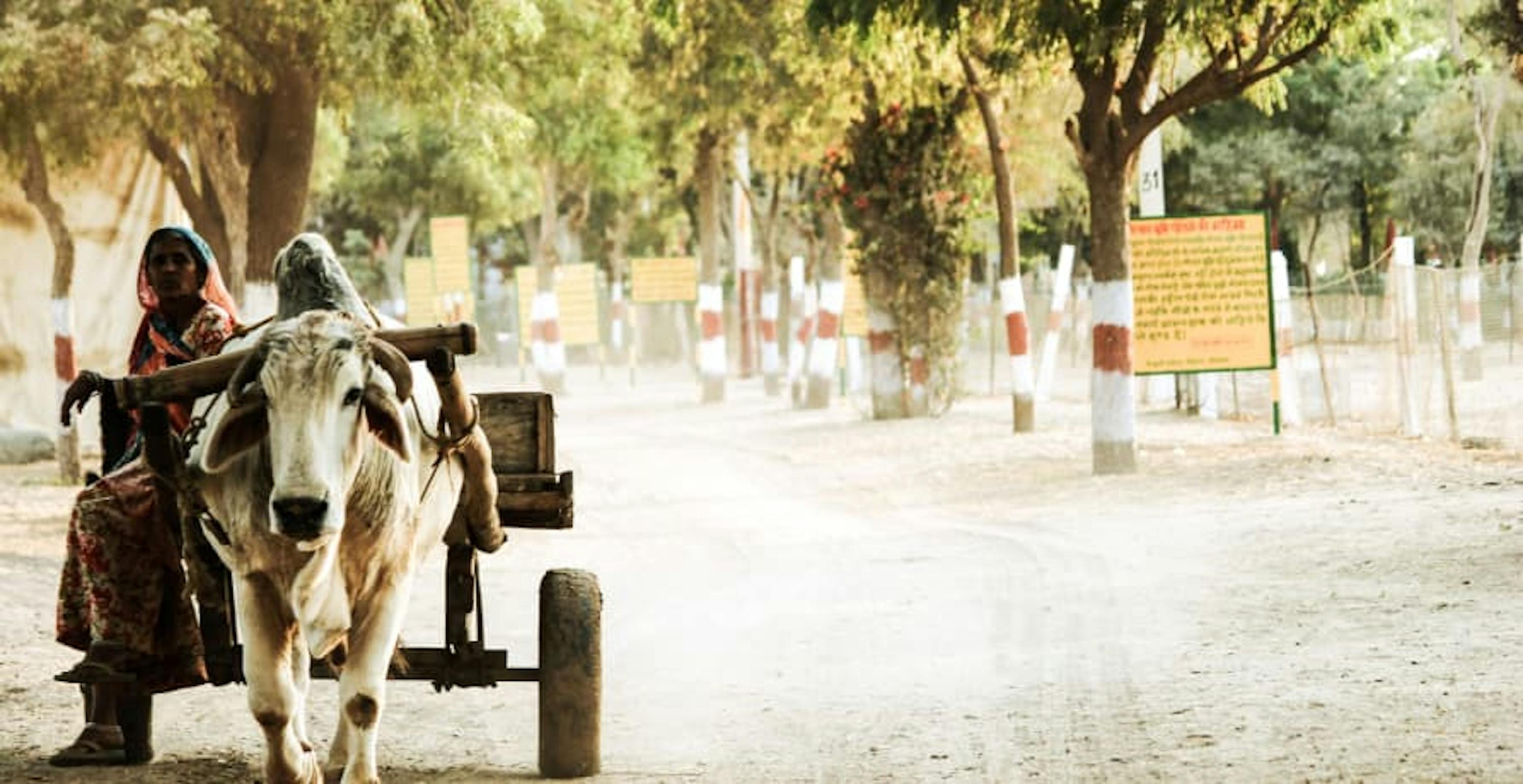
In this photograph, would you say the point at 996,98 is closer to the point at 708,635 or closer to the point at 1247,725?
the point at 708,635

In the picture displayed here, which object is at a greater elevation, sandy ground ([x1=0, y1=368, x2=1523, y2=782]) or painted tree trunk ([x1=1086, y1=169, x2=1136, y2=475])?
painted tree trunk ([x1=1086, y1=169, x2=1136, y2=475])

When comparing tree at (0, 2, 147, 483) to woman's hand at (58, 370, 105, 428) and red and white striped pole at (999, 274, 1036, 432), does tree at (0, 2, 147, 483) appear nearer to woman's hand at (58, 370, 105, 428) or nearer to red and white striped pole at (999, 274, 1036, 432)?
red and white striped pole at (999, 274, 1036, 432)

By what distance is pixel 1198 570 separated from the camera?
492 inches

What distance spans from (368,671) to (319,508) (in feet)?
3.35

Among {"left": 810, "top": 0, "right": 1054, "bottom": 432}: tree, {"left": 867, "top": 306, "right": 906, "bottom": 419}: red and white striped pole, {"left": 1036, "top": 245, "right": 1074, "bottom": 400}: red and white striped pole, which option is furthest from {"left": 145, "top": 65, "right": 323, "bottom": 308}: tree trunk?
{"left": 1036, "top": 245, "right": 1074, "bottom": 400}: red and white striped pole

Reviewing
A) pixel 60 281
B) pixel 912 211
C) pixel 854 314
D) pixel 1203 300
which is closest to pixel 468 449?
pixel 1203 300

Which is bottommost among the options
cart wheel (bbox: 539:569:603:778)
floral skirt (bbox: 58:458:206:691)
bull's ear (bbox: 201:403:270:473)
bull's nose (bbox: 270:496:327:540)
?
cart wheel (bbox: 539:569:603:778)

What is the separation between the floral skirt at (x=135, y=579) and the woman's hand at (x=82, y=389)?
583 millimetres

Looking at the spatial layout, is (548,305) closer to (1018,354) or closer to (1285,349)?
(1018,354)

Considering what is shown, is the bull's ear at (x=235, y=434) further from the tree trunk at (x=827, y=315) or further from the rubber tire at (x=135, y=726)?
the tree trunk at (x=827, y=315)

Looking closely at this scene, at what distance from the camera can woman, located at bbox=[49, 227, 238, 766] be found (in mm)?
6961

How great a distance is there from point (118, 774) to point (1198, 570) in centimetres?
714

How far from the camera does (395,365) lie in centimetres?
576

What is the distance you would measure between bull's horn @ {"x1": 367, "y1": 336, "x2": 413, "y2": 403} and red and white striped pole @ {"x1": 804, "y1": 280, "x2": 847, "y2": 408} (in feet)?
81.9
